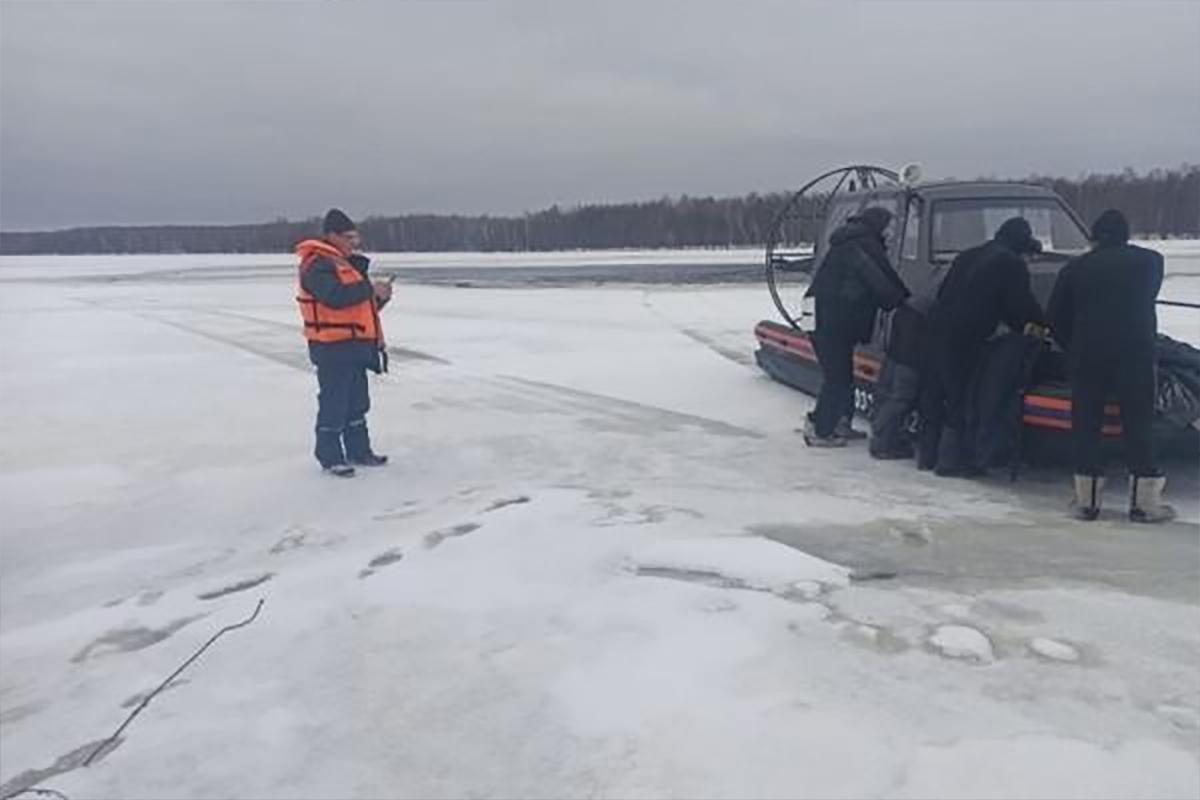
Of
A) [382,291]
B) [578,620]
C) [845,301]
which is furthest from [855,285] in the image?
[578,620]

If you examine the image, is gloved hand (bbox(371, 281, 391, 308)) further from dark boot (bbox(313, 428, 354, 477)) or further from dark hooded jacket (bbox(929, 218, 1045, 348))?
dark hooded jacket (bbox(929, 218, 1045, 348))

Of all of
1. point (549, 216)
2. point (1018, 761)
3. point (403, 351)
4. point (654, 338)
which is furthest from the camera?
point (549, 216)

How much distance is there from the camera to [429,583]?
4.24 m

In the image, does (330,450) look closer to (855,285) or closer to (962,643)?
(855,285)

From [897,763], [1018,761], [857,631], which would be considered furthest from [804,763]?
[857,631]

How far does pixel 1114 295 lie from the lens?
507 centimetres

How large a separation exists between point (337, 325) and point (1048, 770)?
4692 millimetres

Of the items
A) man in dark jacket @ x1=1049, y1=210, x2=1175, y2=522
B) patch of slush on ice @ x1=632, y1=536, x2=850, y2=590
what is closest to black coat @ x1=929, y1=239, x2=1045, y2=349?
man in dark jacket @ x1=1049, y1=210, x2=1175, y2=522

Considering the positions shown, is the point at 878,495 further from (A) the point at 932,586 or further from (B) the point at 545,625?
(B) the point at 545,625

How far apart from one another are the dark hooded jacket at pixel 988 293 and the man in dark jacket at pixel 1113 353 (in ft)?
1.60

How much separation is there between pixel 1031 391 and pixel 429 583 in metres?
3.70

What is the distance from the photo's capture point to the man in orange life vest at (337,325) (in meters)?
6.00

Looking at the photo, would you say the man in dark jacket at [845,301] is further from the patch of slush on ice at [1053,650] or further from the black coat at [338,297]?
the patch of slush on ice at [1053,650]

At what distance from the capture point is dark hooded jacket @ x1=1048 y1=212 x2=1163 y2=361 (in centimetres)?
507
